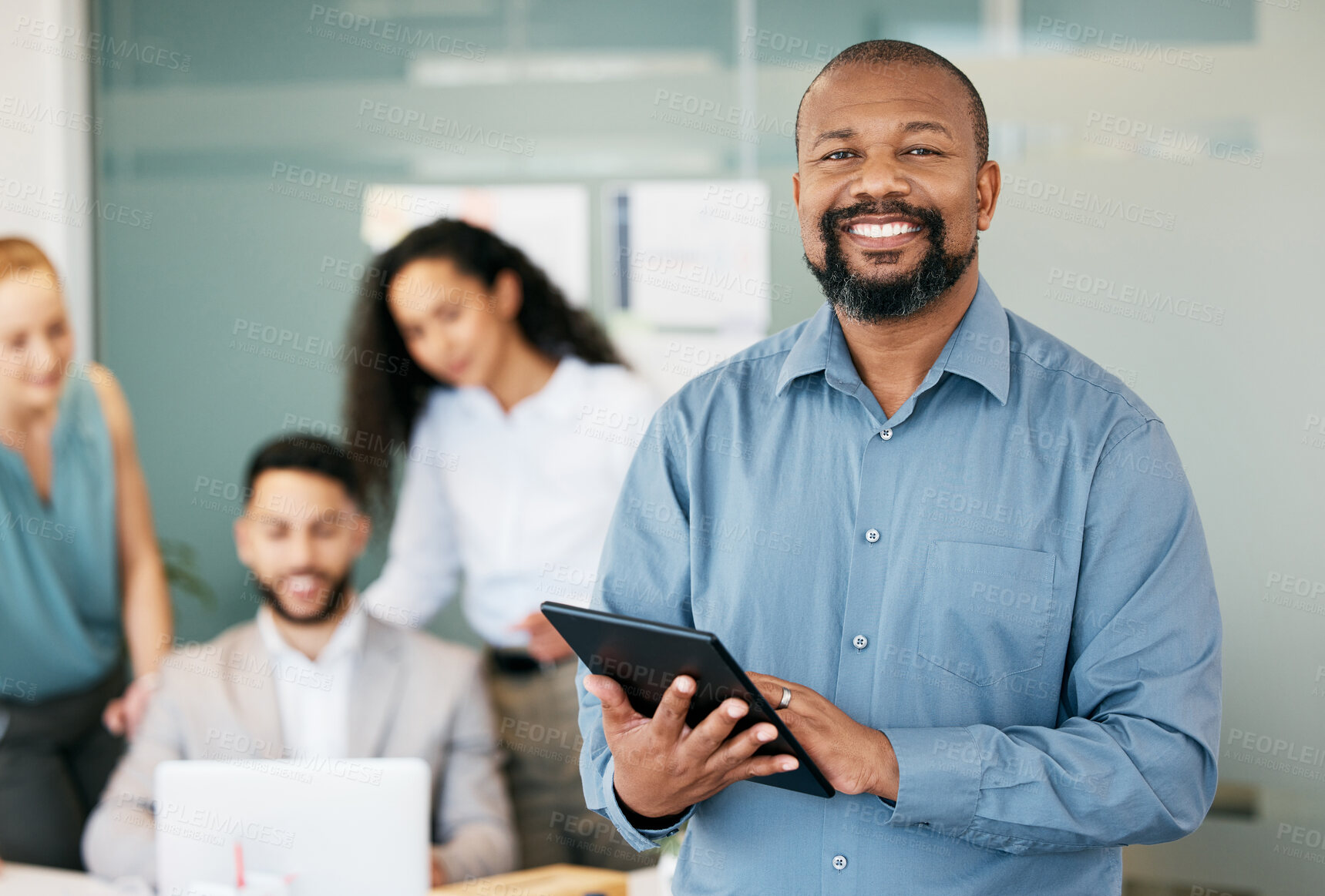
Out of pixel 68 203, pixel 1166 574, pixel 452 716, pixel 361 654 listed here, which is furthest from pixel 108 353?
pixel 1166 574

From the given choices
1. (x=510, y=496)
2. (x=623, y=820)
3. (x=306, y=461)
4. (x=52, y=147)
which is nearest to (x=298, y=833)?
(x=623, y=820)

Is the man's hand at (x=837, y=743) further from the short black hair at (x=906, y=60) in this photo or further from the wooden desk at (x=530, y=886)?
the wooden desk at (x=530, y=886)

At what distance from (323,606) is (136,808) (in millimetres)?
763

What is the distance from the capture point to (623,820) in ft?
4.77

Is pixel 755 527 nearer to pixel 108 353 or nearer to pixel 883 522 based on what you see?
pixel 883 522

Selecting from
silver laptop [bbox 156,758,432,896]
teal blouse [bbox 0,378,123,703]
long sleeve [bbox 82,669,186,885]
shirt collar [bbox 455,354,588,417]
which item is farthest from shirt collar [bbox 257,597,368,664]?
silver laptop [bbox 156,758,432,896]

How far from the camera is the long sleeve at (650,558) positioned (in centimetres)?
156

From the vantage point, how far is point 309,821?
2.18 meters

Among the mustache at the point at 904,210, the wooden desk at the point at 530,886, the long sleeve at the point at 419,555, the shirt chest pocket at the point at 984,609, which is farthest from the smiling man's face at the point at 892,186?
the long sleeve at the point at 419,555

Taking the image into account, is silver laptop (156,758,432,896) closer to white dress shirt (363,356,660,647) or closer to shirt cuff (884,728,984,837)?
shirt cuff (884,728,984,837)

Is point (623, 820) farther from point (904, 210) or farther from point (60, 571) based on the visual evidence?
point (60, 571)

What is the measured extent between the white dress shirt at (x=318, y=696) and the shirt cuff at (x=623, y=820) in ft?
6.61

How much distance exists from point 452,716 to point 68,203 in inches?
88.7

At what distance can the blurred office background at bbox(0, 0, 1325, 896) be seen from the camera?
3.06 metres
